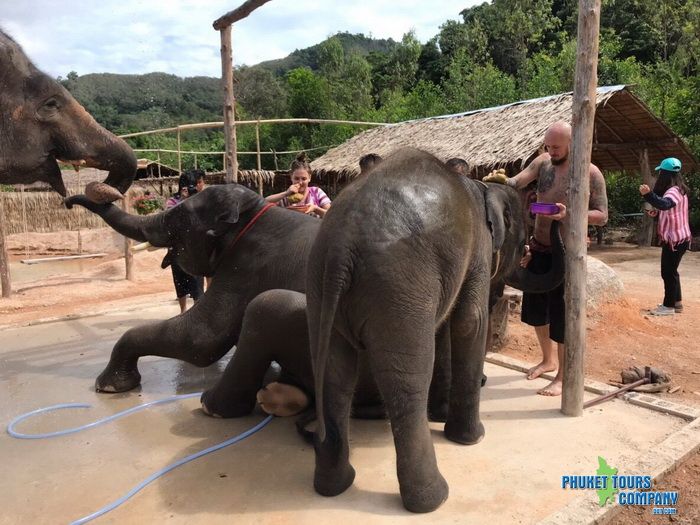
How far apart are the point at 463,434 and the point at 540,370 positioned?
1.46 meters

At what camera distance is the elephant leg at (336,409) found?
2.44 meters

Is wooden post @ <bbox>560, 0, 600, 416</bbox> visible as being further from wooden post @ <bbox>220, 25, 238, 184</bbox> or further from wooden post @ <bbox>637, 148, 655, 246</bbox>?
wooden post @ <bbox>637, 148, 655, 246</bbox>

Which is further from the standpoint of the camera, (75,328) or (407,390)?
(75,328)

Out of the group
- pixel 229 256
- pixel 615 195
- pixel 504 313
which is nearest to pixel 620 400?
pixel 504 313

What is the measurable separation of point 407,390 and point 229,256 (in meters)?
2.01

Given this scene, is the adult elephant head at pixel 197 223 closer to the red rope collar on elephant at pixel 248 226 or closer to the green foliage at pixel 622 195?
the red rope collar on elephant at pixel 248 226

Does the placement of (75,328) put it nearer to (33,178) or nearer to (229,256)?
Result: (229,256)

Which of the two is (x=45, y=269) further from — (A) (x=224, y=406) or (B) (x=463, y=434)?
(B) (x=463, y=434)

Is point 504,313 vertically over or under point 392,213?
under

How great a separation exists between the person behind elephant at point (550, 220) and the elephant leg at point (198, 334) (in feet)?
6.47

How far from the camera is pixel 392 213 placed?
7.47 ft

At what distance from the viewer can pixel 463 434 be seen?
9.94 ft

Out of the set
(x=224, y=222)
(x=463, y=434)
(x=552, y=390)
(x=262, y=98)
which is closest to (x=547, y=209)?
(x=552, y=390)

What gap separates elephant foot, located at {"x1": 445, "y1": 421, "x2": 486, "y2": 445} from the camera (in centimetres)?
303
